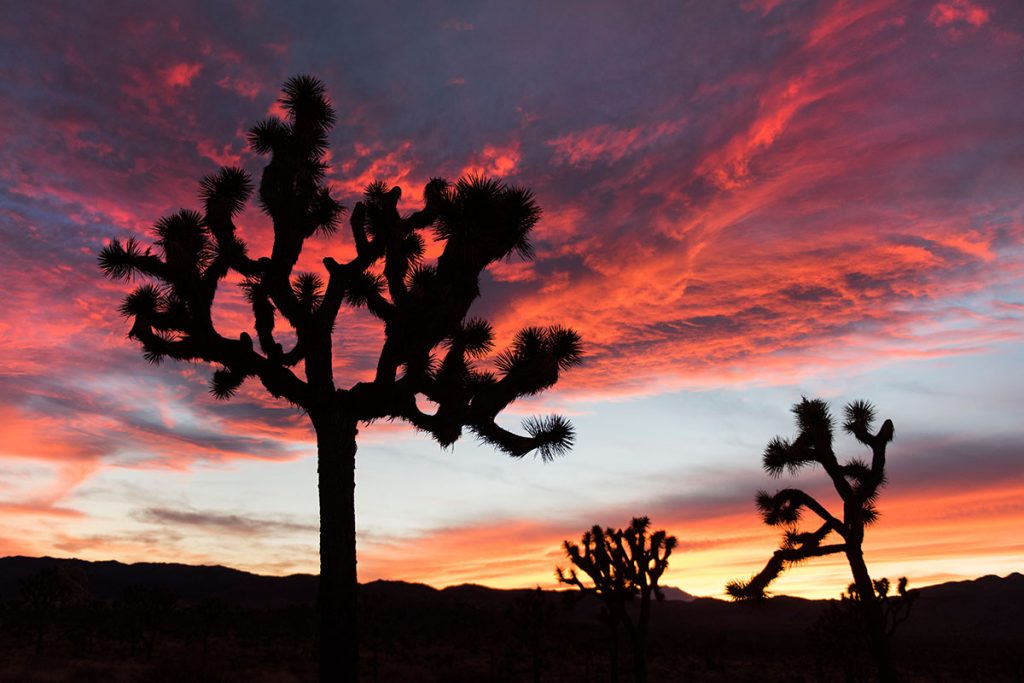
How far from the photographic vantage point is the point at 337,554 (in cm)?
838

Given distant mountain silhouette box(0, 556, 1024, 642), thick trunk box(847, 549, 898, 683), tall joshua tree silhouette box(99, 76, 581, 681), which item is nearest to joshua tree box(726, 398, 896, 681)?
thick trunk box(847, 549, 898, 683)

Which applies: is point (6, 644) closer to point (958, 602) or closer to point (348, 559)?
point (348, 559)

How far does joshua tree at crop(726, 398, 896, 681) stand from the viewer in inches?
579

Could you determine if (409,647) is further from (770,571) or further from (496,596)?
(496,596)

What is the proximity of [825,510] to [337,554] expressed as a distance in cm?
1141

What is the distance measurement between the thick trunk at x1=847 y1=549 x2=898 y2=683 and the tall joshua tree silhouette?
8968 millimetres

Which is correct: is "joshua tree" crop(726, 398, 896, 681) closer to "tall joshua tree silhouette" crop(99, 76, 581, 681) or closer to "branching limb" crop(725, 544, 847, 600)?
"branching limb" crop(725, 544, 847, 600)

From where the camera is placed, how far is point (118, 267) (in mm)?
10336

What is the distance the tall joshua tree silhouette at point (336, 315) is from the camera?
343 inches

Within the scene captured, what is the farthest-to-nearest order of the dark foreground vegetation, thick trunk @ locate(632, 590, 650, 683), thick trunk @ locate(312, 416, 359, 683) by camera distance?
the dark foreground vegetation, thick trunk @ locate(632, 590, 650, 683), thick trunk @ locate(312, 416, 359, 683)

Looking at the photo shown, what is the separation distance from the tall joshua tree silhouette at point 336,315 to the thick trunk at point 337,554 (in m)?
0.02

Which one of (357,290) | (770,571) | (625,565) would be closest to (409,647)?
(625,565)

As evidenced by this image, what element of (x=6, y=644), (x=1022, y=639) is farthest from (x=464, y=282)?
(x=1022, y=639)

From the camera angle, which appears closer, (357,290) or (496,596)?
(357,290)
